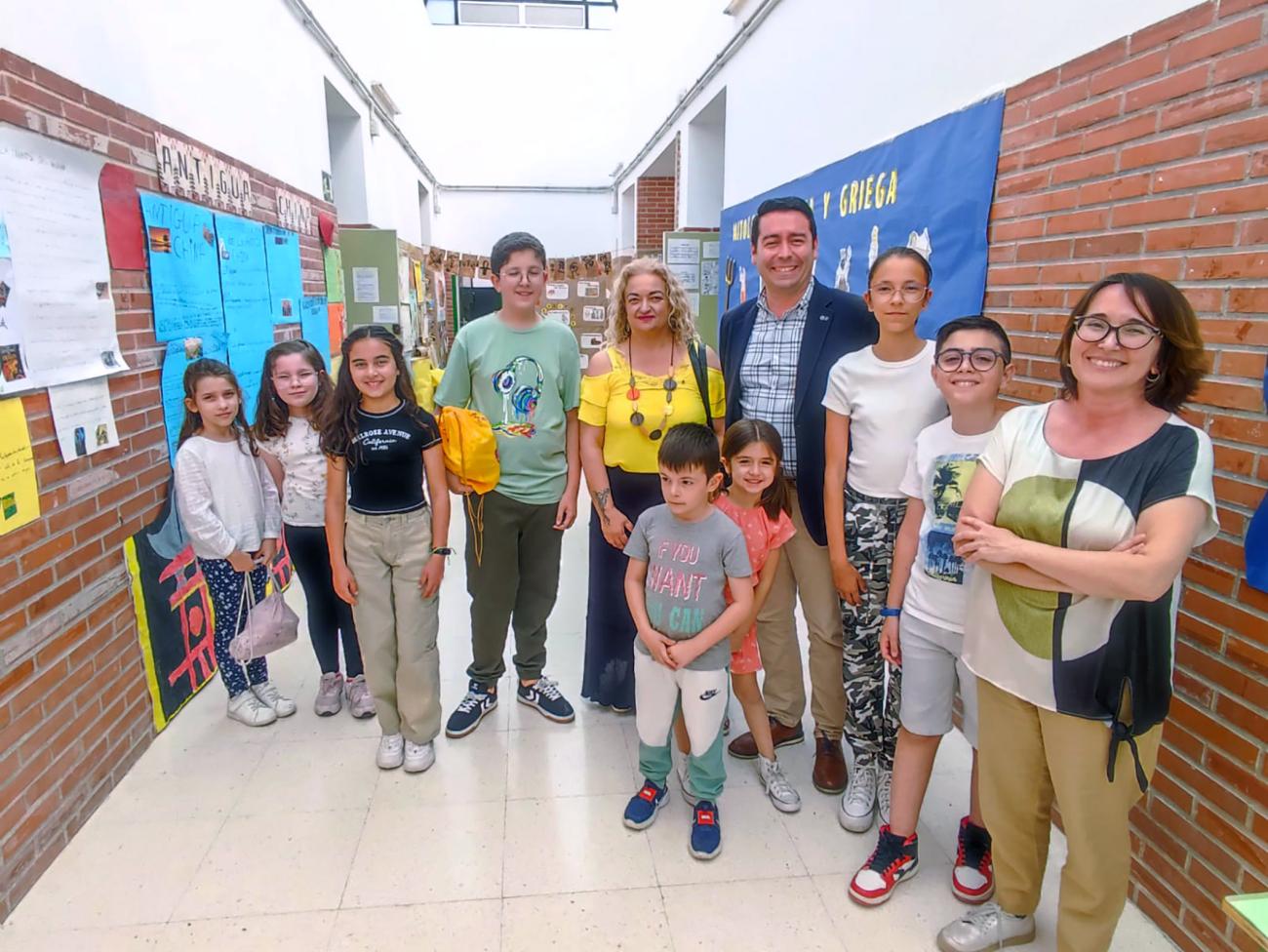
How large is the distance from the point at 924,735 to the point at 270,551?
84.2 inches

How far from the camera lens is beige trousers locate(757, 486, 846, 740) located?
2.15 metres

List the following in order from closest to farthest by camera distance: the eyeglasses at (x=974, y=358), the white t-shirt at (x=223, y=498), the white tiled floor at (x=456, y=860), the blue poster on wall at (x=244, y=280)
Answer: the eyeglasses at (x=974, y=358), the white tiled floor at (x=456, y=860), the white t-shirt at (x=223, y=498), the blue poster on wall at (x=244, y=280)

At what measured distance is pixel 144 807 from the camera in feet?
7.05

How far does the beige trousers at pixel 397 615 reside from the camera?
88.3 inches

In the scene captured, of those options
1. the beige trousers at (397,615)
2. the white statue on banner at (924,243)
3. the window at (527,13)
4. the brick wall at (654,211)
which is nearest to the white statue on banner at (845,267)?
the white statue on banner at (924,243)

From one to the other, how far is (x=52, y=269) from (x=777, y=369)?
6.34 feet

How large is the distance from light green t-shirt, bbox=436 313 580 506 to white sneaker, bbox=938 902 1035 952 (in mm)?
1570

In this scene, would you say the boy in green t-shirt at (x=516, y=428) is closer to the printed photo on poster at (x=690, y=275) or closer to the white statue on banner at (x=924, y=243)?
the white statue on banner at (x=924, y=243)

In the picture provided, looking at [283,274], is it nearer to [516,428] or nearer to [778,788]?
[516,428]

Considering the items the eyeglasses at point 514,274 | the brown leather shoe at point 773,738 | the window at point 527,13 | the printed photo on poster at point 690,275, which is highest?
the window at point 527,13

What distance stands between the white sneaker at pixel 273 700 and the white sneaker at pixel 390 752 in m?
0.47

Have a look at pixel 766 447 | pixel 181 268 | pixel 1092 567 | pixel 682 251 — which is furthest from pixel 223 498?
pixel 682 251

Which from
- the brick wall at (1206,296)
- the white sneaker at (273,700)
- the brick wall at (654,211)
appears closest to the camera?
the brick wall at (1206,296)

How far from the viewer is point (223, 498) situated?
Result: 2.49 metres
